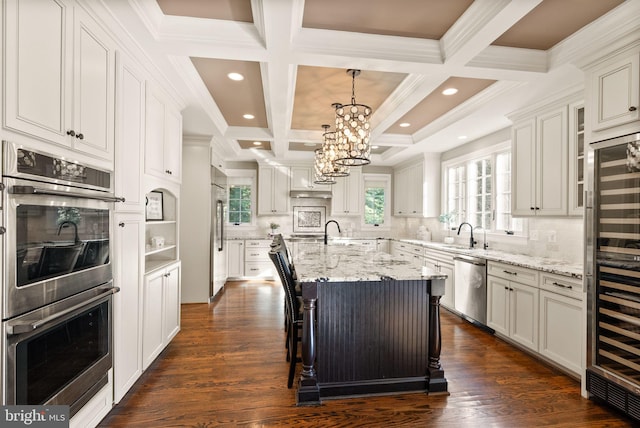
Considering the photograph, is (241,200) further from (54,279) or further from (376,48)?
(54,279)

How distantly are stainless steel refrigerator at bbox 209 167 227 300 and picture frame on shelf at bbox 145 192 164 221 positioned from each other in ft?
4.58

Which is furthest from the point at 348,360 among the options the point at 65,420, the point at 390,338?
the point at 65,420

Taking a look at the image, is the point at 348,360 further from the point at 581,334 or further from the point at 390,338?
the point at 581,334

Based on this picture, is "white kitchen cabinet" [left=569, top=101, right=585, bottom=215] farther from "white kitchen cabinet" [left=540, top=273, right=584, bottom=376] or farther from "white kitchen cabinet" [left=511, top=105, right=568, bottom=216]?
"white kitchen cabinet" [left=540, top=273, right=584, bottom=376]

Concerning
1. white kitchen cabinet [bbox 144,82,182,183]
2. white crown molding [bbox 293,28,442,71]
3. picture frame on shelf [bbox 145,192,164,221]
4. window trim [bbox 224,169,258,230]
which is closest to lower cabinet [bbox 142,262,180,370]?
picture frame on shelf [bbox 145,192,164,221]

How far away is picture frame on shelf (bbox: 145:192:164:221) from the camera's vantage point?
10.2ft

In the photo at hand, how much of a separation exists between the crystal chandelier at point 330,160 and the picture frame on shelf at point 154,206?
1.87 m

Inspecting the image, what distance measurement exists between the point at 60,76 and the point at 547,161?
3.96 metres

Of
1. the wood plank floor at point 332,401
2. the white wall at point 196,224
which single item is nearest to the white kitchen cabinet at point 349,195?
the white wall at point 196,224

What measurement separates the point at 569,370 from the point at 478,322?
1.15m

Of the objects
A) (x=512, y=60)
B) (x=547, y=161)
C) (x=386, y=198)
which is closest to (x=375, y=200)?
(x=386, y=198)

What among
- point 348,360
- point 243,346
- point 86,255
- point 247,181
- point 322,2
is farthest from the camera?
point 247,181

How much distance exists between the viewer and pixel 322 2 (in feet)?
6.52

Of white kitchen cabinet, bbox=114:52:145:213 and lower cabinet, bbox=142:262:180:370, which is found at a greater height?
white kitchen cabinet, bbox=114:52:145:213
